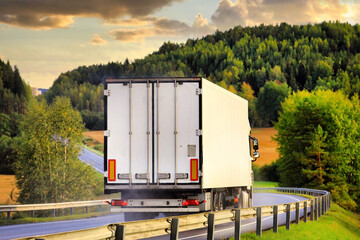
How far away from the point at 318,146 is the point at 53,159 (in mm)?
27683

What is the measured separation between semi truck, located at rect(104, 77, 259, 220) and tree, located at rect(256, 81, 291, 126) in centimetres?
16084

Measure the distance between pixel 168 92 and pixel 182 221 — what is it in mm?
7649

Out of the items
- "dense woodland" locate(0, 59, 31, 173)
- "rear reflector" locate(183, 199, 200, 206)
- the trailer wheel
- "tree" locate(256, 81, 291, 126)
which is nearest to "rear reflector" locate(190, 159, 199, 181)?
"rear reflector" locate(183, 199, 200, 206)

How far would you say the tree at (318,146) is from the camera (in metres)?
68.8

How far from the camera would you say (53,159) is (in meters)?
63.6

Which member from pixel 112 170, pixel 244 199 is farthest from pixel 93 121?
pixel 112 170

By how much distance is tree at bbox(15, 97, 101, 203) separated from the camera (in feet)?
199

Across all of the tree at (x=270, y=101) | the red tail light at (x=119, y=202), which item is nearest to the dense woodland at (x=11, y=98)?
the tree at (x=270, y=101)

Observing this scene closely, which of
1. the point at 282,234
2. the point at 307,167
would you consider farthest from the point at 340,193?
the point at 282,234

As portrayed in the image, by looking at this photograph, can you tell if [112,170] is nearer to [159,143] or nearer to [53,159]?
[159,143]

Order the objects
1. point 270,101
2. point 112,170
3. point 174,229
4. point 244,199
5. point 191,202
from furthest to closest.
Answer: point 270,101 < point 244,199 < point 191,202 < point 112,170 < point 174,229

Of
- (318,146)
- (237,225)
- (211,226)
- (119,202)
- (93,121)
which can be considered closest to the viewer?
(211,226)

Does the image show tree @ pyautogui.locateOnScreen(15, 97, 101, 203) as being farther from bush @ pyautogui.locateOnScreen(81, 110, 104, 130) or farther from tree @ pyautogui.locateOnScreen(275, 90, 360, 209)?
bush @ pyautogui.locateOnScreen(81, 110, 104, 130)

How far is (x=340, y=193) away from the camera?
2687 inches
